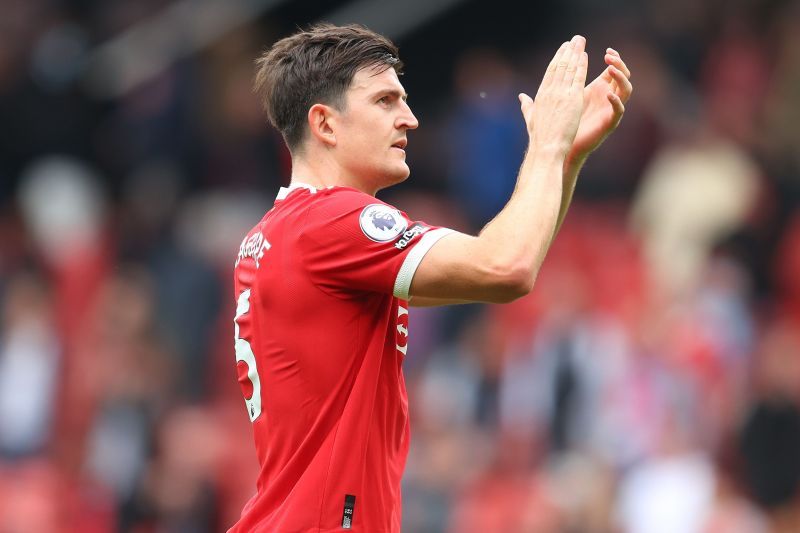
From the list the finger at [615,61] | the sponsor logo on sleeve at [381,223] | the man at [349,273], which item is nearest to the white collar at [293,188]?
the man at [349,273]

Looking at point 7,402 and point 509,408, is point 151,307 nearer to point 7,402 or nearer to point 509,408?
point 7,402

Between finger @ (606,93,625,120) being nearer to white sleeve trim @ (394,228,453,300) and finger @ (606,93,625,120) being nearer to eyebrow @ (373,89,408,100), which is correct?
→ eyebrow @ (373,89,408,100)

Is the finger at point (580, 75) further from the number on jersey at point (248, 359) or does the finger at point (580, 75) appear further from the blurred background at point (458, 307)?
the blurred background at point (458, 307)

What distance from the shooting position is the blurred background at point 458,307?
9.59 m

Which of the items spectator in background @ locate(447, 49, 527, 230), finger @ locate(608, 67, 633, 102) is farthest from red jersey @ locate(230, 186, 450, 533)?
spectator in background @ locate(447, 49, 527, 230)

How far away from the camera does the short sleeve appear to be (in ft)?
13.7

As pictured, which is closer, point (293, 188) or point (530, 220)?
point (530, 220)

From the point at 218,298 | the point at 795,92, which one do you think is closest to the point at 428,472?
the point at 218,298

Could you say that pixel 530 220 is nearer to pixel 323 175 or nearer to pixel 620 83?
pixel 323 175

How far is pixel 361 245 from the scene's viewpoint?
4.20 meters

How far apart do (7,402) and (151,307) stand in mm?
1253

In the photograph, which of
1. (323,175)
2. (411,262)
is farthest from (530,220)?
(323,175)

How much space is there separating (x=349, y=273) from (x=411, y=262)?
0.60ft

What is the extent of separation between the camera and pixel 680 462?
30.5 feet
